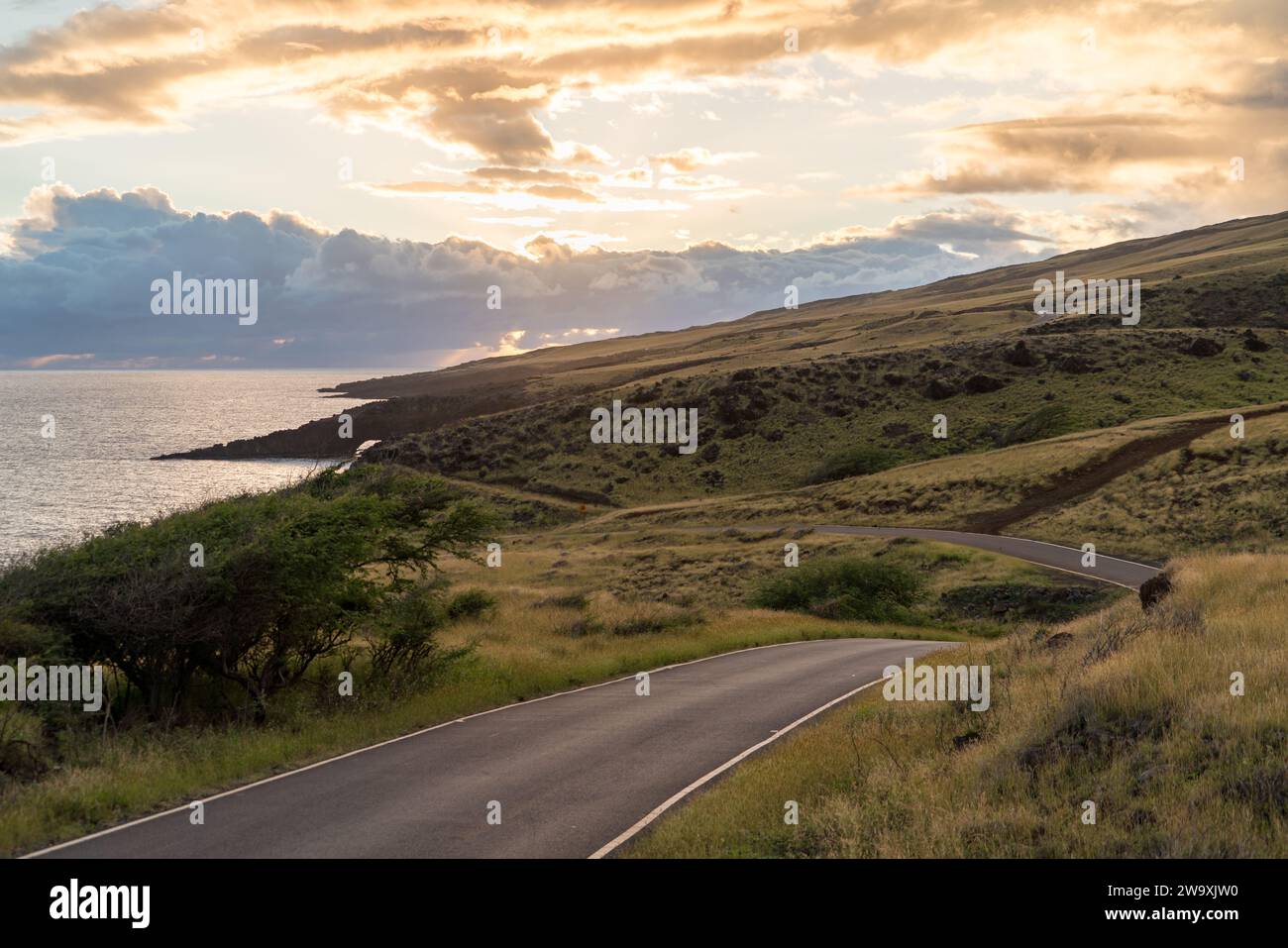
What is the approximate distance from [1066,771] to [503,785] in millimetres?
6622

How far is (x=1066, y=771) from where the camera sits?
911 centimetres

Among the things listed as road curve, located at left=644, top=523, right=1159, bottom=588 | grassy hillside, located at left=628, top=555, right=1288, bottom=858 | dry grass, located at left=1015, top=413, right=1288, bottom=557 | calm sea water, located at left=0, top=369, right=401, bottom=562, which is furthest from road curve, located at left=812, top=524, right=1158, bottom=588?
calm sea water, located at left=0, top=369, right=401, bottom=562

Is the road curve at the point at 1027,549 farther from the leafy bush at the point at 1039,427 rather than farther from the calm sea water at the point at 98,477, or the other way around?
the calm sea water at the point at 98,477

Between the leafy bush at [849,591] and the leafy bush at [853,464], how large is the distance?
1342 inches

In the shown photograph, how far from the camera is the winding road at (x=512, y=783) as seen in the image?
31.8 ft

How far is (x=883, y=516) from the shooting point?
58.4 m

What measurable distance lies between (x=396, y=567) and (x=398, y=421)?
465 feet

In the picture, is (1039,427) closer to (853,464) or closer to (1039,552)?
(853,464)

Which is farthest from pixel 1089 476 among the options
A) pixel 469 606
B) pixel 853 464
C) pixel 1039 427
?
pixel 469 606

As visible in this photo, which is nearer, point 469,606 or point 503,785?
point 503,785

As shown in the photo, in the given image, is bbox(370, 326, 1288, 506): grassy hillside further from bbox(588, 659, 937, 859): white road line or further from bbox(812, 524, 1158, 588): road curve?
bbox(588, 659, 937, 859): white road line

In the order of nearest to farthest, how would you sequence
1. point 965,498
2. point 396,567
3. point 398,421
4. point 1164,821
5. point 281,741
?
point 1164,821, point 281,741, point 396,567, point 965,498, point 398,421
